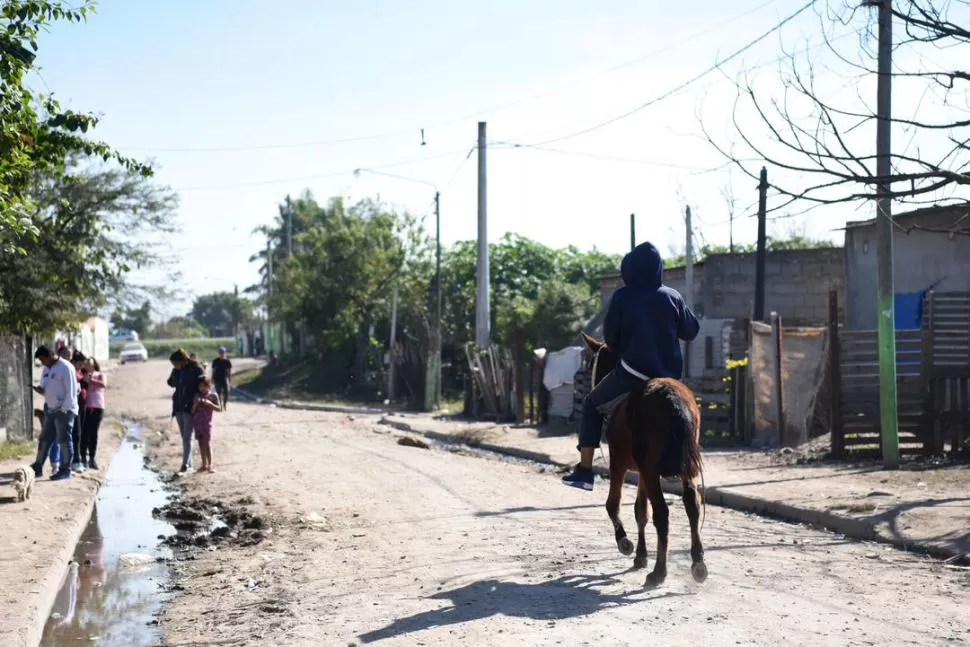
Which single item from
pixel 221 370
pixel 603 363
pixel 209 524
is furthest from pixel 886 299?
pixel 221 370

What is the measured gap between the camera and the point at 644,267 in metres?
8.88

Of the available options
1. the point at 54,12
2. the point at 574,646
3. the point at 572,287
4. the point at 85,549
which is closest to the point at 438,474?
the point at 85,549

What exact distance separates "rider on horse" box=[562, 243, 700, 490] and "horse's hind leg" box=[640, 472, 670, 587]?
0.79 meters

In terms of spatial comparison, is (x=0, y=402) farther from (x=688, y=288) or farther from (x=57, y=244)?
(x=688, y=288)

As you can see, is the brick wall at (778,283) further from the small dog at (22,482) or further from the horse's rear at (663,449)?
the horse's rear at (663,449)

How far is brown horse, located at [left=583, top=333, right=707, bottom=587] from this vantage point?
8.13 m

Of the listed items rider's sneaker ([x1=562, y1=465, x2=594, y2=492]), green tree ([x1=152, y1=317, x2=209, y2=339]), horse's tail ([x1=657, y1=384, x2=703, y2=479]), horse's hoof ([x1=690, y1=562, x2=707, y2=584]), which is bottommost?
horse's hoof ([x1=690, y1=562, x2=707, y2=584])

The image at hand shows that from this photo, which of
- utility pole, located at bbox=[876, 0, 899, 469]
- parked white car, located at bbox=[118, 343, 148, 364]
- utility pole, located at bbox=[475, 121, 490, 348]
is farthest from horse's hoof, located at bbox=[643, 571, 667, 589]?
parked white car, located at bbox=[118, 343, 148, 364]

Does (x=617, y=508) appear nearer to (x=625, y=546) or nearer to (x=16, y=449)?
(x=625, y=546)

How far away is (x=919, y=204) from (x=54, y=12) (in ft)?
26.3

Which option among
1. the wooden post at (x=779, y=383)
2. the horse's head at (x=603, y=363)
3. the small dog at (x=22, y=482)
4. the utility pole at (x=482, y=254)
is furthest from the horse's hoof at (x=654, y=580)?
the utility pole at (x=482, y=254)

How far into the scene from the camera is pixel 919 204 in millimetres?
11156

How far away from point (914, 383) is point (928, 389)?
29 centimetres

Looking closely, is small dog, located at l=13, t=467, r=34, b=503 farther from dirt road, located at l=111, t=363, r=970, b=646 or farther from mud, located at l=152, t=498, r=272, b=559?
dirt road, located at l=111, t=363, r=970, b=646
